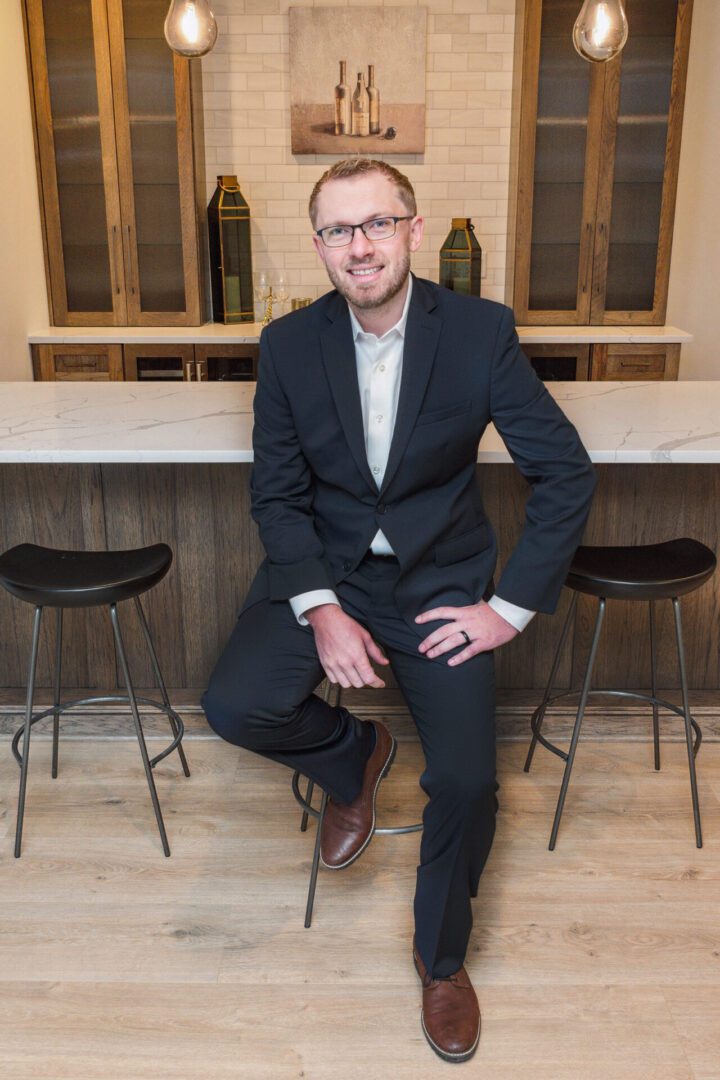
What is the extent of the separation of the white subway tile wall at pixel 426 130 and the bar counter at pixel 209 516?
2.19 metres

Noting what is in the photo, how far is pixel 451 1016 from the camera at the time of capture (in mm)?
1663

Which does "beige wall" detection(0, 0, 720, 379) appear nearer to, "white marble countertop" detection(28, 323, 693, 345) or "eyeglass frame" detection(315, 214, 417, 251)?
"white marble countertop" detection(28, 323, 693, 345)

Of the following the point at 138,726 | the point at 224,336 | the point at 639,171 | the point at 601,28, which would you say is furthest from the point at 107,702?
the point at 639,171

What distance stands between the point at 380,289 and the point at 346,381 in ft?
0.62

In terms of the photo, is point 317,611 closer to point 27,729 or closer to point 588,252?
point 27,729

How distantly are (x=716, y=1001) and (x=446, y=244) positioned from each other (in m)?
3.37

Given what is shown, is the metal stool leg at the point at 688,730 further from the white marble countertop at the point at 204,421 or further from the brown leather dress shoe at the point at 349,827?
the brown leather dress shoe at the point at 349,827

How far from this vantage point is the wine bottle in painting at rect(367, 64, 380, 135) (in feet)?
14.5

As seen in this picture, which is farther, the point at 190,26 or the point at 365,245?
the point at 190,26

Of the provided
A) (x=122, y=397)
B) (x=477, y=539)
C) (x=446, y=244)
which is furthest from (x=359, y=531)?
(x=446, y=244)

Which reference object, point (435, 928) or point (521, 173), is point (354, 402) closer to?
point (435, 928)

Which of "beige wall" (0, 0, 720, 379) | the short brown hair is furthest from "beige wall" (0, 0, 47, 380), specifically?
the short brown hair

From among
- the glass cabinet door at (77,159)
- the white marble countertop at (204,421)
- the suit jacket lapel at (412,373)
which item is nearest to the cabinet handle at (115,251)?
the glass cabinet door at (77,159)

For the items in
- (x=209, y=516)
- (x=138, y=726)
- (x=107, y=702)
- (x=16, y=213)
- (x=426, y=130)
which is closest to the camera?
(x=138, y=726)
